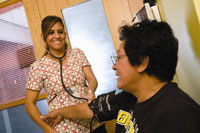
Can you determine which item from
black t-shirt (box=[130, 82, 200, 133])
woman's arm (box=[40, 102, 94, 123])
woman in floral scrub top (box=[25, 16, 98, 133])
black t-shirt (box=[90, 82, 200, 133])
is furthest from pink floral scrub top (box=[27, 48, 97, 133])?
black t-shirt (box=[130, 82, 200, 133])

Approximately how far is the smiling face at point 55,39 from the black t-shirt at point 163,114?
754 millimetres

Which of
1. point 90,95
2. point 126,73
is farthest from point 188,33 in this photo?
point 90,95

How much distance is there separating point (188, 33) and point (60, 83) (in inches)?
35.1

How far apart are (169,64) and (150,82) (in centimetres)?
11

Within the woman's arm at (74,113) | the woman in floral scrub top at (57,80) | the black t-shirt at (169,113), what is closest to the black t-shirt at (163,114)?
the black t-shirt at (169,113)

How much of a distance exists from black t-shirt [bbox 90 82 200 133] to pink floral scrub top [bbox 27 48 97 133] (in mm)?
493

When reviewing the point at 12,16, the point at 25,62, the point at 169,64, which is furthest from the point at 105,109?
the point at 12,16

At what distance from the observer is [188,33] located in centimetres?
94

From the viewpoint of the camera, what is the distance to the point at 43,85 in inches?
61.9

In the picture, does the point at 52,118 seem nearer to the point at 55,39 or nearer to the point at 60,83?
the point at 60,83

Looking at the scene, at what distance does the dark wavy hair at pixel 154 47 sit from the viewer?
84cm

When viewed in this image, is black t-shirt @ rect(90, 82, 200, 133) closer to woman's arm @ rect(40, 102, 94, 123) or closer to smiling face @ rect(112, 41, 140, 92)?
smiling face @ rect(112, 41, 140, 92)

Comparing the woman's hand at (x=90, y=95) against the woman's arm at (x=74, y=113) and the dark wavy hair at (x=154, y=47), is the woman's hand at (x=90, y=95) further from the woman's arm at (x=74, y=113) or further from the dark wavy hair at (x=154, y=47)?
the dark wavy hair at (x=154, y=47)

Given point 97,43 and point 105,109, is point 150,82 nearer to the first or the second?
point 105,109
